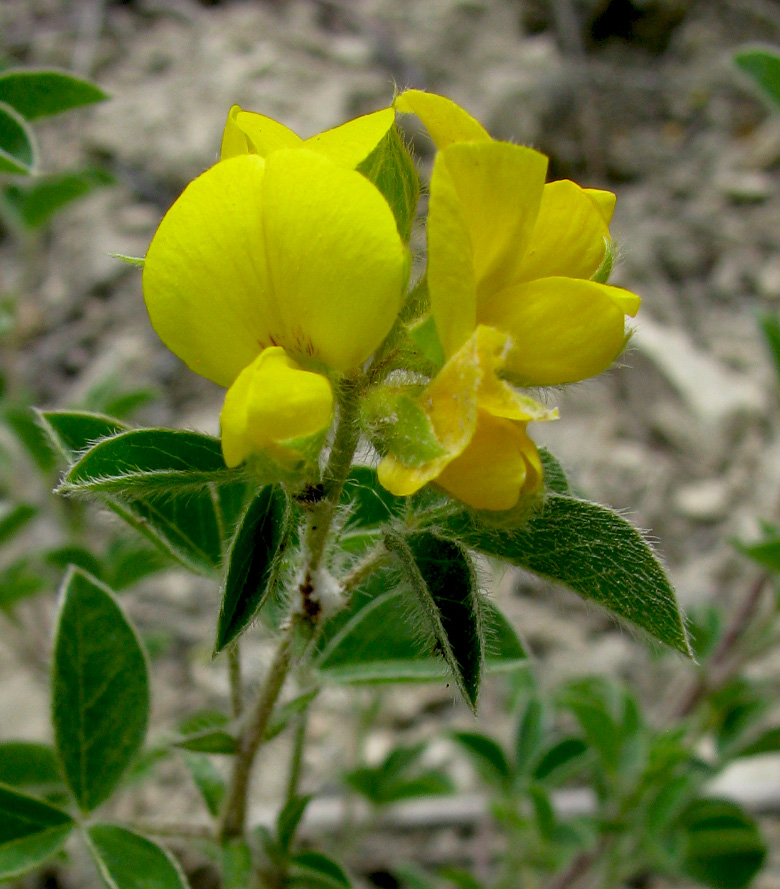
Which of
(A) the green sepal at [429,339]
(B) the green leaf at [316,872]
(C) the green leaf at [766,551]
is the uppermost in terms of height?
(A) the green sepal at [429,339]

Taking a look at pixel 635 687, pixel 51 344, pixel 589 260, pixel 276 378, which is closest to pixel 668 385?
pixel 635 687

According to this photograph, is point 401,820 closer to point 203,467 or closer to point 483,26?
point 203,467

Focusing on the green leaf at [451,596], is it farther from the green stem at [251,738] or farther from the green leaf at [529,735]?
the green leaf at [529,735]

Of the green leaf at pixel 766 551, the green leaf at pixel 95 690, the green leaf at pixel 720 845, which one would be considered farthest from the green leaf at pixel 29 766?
the green leaf at pixel 720 845

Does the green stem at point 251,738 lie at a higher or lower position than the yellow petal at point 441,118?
lower

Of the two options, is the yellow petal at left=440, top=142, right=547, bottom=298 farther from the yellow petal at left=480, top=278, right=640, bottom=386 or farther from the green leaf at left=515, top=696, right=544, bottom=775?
the green leaf at left=515, top=696, right=544, bottom=775

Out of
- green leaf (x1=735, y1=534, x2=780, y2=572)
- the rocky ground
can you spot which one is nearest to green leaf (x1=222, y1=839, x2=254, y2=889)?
green leaf (x1=735, y1=534, x2=780, y2=572)
